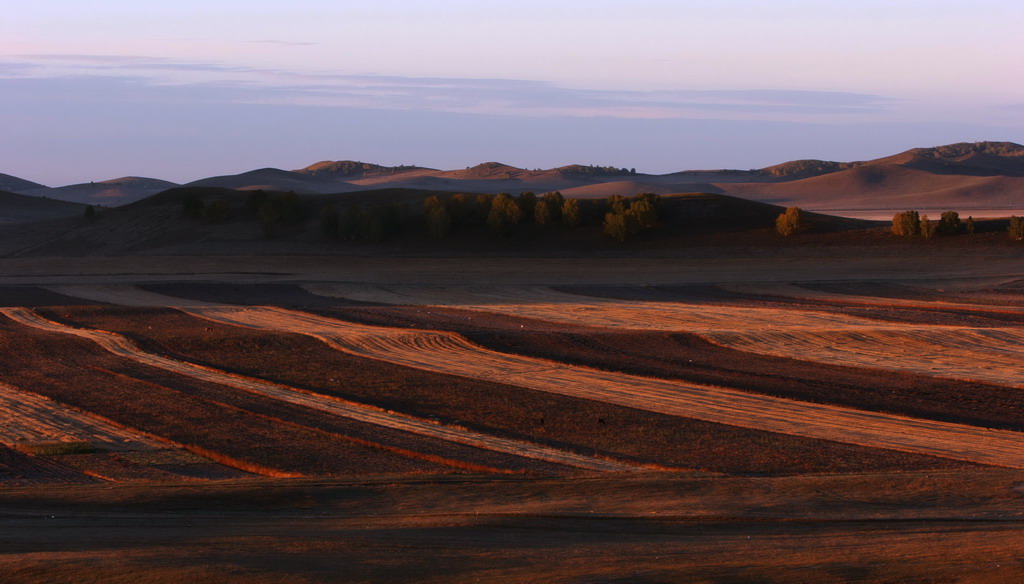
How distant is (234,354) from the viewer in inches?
968

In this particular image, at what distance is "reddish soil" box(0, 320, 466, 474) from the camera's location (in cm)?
1434

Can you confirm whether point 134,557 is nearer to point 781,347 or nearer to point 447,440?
point 447,440

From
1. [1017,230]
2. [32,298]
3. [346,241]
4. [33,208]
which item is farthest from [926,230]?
[33,208]

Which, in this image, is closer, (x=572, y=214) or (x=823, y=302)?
(x=823, y=302)

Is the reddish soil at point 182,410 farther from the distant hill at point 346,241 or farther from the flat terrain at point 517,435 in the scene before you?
the distant hill at point 346,241

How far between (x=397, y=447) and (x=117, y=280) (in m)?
34.7

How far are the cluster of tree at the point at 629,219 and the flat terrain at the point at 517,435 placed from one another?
16597 millimetres

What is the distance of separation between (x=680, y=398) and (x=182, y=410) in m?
8.42

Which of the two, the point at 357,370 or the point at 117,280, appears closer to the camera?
the point at 357,370

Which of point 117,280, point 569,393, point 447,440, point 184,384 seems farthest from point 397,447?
point 117,280

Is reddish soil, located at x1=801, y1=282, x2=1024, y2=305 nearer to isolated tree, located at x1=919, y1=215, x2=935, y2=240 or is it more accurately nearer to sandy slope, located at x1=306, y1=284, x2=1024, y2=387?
sandy slope, located at x1=306, y1=284, x2=1024, y2=387

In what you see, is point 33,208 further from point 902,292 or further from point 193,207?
point 902,292

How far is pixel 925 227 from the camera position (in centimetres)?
5369

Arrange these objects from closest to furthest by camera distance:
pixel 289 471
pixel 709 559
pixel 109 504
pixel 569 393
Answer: pixel 709 559, pixel 109 504, pixel 289 471, pixel 569 393
